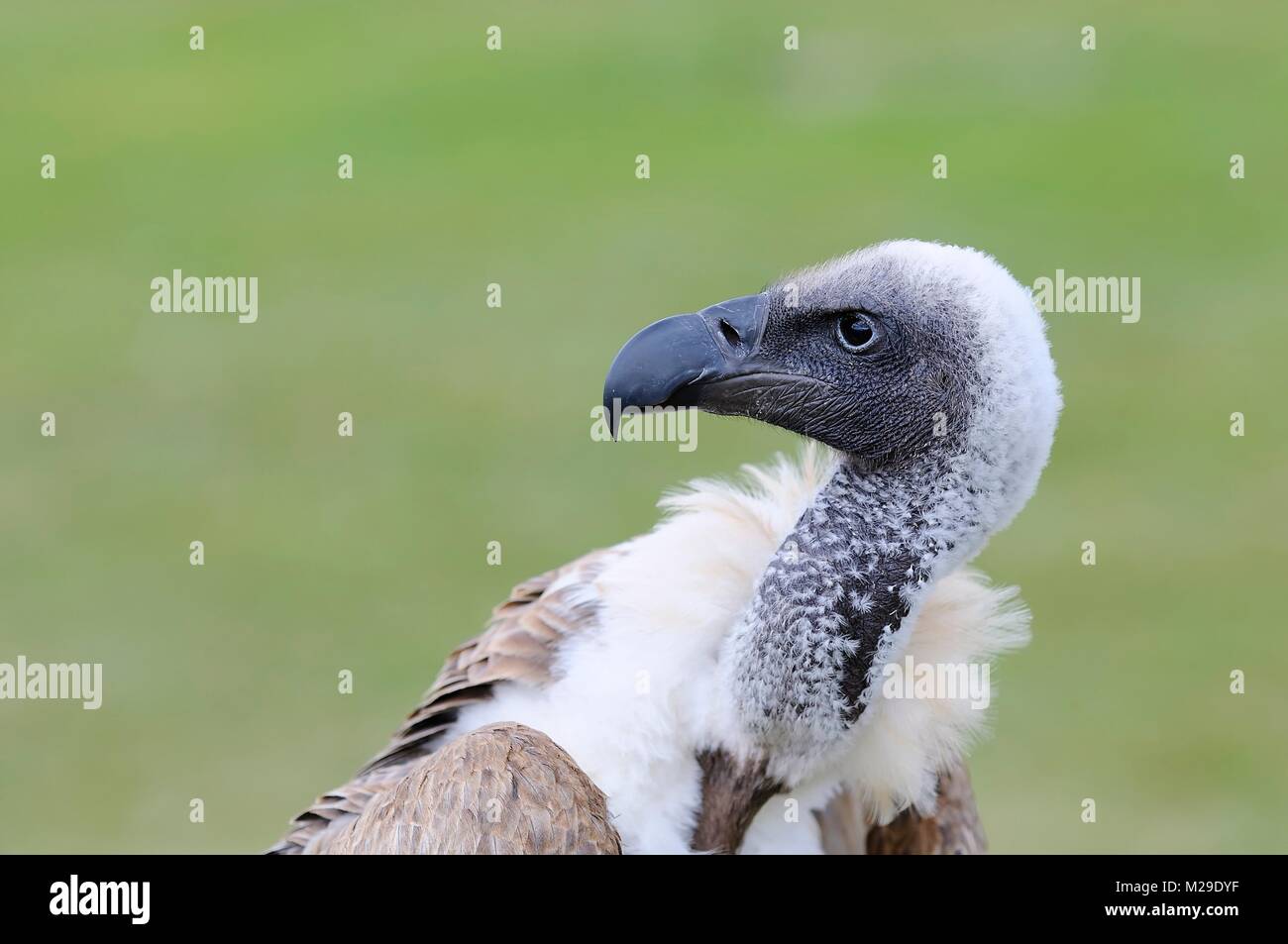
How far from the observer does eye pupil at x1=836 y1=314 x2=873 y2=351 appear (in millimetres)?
4590

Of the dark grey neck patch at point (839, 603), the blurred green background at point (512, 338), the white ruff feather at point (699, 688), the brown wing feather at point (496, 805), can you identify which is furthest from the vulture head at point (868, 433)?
→ the blurred green background at point (512, 338)

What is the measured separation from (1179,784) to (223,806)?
18.3 feet

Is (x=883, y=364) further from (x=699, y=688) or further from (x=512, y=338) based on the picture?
(x=512, y=338)

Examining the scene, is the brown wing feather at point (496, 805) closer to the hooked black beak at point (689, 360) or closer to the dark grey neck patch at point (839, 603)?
the dark grey neck patch at point (839, 603)

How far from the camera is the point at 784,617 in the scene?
442 centimetres

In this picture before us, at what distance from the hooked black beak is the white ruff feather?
1.34 ft

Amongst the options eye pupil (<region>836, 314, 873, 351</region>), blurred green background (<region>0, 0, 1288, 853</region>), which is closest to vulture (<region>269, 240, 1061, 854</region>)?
eye pupil (<region>836, 314, 873, 351</region>)

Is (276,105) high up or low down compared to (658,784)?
up

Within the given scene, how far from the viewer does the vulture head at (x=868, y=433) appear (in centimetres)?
439

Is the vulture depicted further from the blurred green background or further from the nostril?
→ the blurred green background

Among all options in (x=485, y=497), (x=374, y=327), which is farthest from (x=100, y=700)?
(x=374, y=327)

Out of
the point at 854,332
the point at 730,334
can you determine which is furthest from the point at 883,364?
the point at 730,334
